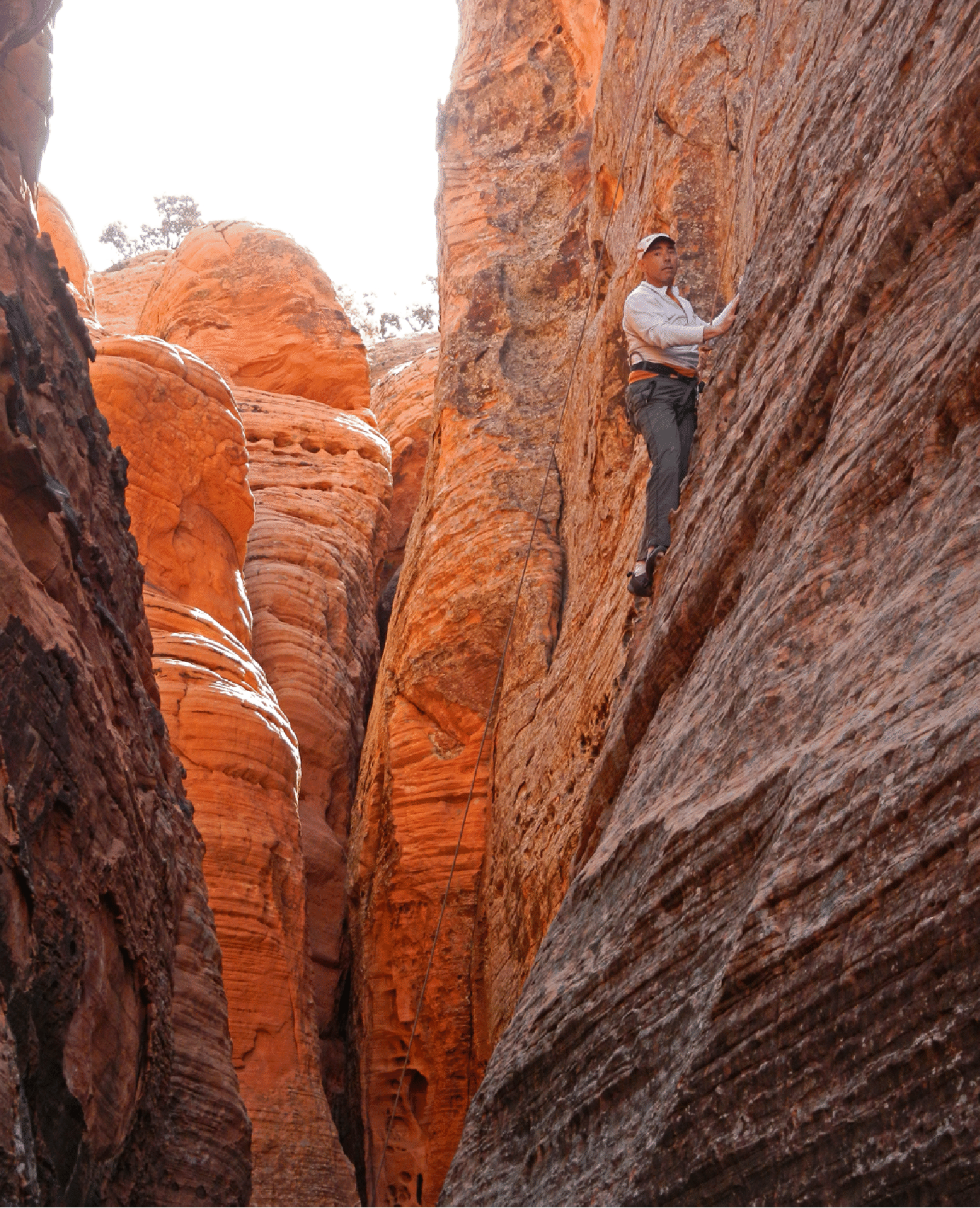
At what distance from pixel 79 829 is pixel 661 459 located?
405cm

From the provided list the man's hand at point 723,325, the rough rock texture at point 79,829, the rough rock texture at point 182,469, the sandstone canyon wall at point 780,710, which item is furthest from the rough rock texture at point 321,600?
the man's hand at point 723,325

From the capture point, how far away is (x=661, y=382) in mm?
8883

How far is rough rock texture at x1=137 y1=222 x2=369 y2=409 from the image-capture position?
25938 millimetres

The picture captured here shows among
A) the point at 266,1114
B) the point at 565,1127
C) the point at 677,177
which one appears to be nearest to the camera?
the point at 565,1127

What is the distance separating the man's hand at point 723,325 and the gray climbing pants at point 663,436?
0.52 meters

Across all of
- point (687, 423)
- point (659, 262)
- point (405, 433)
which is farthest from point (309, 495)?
point (687, 423)

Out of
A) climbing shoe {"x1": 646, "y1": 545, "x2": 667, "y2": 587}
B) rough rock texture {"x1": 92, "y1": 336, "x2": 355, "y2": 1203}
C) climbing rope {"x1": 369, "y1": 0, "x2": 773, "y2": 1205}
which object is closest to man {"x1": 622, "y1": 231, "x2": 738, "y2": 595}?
climbing shoe {"x1": 646, "y1": 545, "x2": 667, "y2": 587}

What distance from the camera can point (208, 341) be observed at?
26281 mm

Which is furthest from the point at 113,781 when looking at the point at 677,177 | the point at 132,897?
the point at 677,177

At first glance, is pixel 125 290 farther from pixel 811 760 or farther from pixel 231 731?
pixel 811 760

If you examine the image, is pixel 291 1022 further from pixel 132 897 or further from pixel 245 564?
pixel 245 564

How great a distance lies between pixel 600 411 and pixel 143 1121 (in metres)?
7.96

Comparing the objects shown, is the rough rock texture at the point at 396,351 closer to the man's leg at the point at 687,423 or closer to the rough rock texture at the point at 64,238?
the rough rock texture at the point at 64,238

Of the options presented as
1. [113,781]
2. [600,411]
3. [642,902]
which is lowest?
[642,902]
